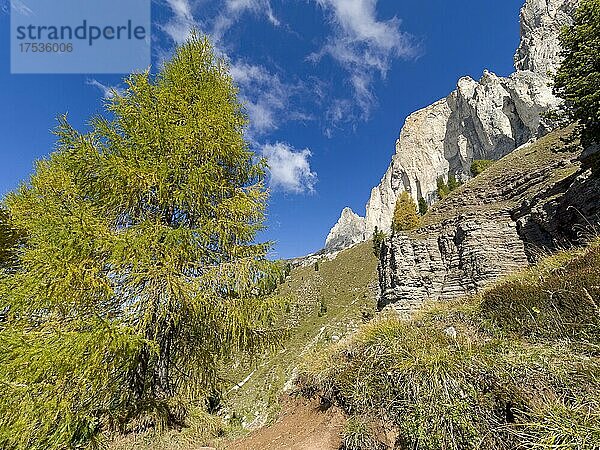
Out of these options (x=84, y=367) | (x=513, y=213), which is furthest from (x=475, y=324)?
(x=513, y=213)

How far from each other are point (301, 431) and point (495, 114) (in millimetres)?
105321

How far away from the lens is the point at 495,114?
86938mm

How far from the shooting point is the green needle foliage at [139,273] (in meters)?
4.22

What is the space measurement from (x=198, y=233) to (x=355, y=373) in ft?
12.7

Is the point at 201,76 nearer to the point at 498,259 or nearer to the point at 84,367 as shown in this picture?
the point at 84,367

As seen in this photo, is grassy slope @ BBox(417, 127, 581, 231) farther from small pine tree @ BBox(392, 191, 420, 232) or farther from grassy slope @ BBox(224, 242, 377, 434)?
grassy slope @ BBox(224, 242, 377, 434)

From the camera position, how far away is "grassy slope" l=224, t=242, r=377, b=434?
2811 centimetres

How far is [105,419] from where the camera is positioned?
4762 millimetres

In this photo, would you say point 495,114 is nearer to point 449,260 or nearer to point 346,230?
point 449,260

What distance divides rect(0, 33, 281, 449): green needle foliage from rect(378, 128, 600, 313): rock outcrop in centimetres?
1146

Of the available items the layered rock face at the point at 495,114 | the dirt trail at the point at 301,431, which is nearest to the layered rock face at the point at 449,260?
the dirt trail at the point at 301,431

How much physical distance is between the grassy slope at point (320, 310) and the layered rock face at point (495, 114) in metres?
44.1

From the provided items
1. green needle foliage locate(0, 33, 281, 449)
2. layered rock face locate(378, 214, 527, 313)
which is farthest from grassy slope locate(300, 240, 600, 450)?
layered rock face locate(378, 214, 527, 313)

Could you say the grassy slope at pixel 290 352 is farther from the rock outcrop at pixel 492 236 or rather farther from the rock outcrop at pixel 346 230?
the rock outcrop at pixel 346 230
